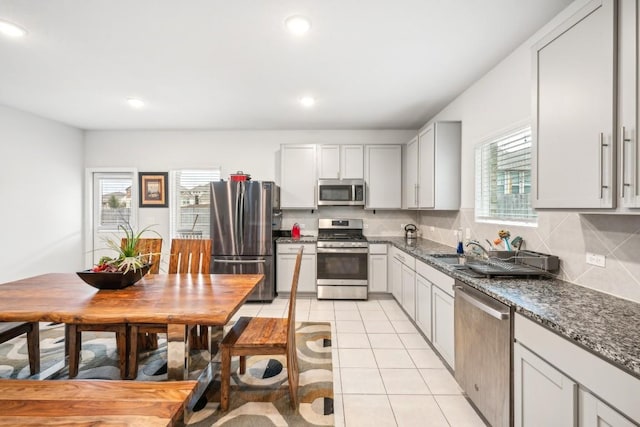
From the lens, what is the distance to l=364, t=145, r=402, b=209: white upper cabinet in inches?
181

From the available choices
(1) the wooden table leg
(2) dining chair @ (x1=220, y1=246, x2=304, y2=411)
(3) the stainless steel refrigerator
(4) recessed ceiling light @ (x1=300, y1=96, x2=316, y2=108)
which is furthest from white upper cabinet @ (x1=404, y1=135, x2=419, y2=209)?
(1) the wooden table leg

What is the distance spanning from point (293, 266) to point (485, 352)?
2.97 m

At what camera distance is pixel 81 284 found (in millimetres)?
2252

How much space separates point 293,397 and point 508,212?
7.35 feet

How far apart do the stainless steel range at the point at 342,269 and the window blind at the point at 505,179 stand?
5.65 ft

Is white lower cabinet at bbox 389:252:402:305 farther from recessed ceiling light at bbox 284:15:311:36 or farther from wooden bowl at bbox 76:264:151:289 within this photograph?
wooden bowl at bbox 76:264:151:289

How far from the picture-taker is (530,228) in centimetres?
223

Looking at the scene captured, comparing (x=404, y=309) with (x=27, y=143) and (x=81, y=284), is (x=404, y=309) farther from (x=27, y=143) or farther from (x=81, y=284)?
(x=27, y=143)

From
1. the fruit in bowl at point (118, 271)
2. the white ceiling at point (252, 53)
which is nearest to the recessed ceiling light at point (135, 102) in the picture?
the white ceiling at point (252, 53)

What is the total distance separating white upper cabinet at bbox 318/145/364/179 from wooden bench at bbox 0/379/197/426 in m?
3.62

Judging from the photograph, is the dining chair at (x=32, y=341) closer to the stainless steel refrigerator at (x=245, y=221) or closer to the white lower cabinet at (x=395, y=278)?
the stainless steel refrigerator at (x=245, y=221)

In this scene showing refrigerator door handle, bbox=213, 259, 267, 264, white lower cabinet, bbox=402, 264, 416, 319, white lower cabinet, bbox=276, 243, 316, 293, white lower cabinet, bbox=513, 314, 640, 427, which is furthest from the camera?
white lower cabinet, bbox=276, 243, 316, 293

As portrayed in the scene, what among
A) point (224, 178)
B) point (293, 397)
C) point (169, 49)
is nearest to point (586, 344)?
point (293, 397)

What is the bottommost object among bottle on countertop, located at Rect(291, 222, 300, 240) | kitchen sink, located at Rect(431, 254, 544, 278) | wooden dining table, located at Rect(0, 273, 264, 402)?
wooden dining table, located at Rect(0, 273, 264, 402)
